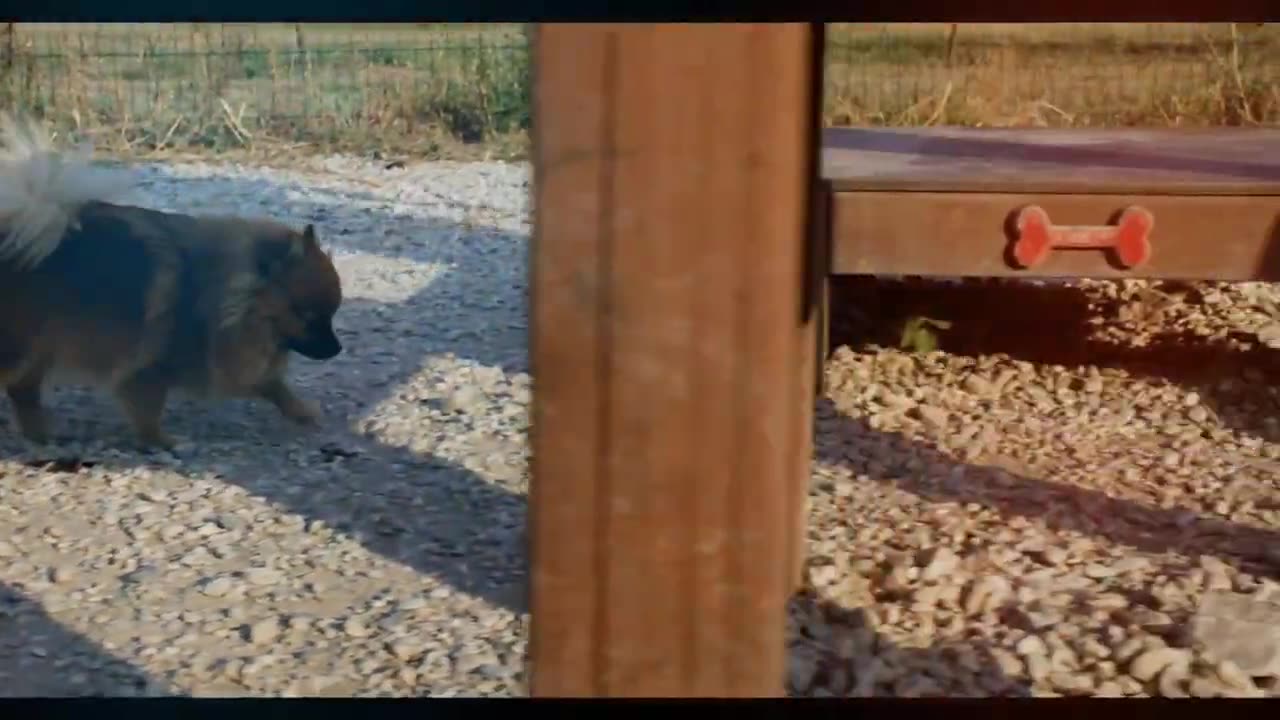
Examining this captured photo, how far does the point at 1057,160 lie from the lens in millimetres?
1998

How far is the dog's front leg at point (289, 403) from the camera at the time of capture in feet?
6.21

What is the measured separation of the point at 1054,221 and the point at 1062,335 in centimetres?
107

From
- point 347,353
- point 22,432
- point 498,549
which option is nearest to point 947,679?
point 498,549

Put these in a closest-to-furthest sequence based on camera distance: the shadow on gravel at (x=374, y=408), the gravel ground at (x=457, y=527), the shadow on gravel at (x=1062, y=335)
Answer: the gravel ground at (x=457, y=527), the shadow on gravel at (x=374, y=408), the shadow on gravel at (x=1062, y=335)

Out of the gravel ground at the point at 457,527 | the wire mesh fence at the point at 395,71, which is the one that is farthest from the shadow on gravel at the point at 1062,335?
the wire mesh fence at the point at 395,71

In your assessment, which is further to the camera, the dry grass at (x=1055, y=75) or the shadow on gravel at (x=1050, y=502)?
the shadow on gravel at (x=1050, y=502)

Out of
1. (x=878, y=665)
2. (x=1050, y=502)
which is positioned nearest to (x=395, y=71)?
(x=878, y=665)

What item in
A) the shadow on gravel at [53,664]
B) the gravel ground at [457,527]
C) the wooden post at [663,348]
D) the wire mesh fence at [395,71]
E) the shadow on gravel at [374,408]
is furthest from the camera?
the shadow on gravel at [374,408]

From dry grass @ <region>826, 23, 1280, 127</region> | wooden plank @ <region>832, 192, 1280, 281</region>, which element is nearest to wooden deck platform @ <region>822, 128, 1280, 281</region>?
wooden plank @ <region>832, 192, 1280, 281</region>

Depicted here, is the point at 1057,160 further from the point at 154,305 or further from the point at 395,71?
the point at 154,305

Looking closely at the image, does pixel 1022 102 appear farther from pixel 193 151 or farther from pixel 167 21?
pixel 167 21

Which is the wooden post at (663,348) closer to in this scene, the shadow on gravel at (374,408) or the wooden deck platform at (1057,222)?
the shadow on gravel at (374,408)

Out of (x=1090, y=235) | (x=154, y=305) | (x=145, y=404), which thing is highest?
(x=1090, y=235)

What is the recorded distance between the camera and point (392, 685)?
1.38 m
